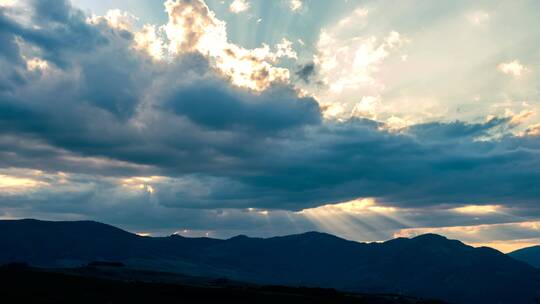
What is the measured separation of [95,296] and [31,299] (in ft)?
77.6

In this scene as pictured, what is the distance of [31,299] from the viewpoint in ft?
561

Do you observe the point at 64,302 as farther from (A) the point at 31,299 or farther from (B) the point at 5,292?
(B) the point at 5,292

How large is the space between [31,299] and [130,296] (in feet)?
118

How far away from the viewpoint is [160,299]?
19850 cm

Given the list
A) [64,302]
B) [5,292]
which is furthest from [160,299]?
[5,292]

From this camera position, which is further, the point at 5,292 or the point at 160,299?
the point at 160,299

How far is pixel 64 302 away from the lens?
17350 cm

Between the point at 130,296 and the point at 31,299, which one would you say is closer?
the point at 31,299

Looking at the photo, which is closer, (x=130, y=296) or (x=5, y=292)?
(x=5, y=292)

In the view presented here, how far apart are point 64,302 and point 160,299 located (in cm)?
3627

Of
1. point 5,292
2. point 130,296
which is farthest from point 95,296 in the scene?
point 5,292

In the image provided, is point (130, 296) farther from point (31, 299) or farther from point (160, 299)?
point (31, 299)

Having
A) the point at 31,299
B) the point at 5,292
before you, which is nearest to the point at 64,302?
the point at 31,299

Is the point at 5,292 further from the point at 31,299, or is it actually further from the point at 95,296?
the point at 95,296
